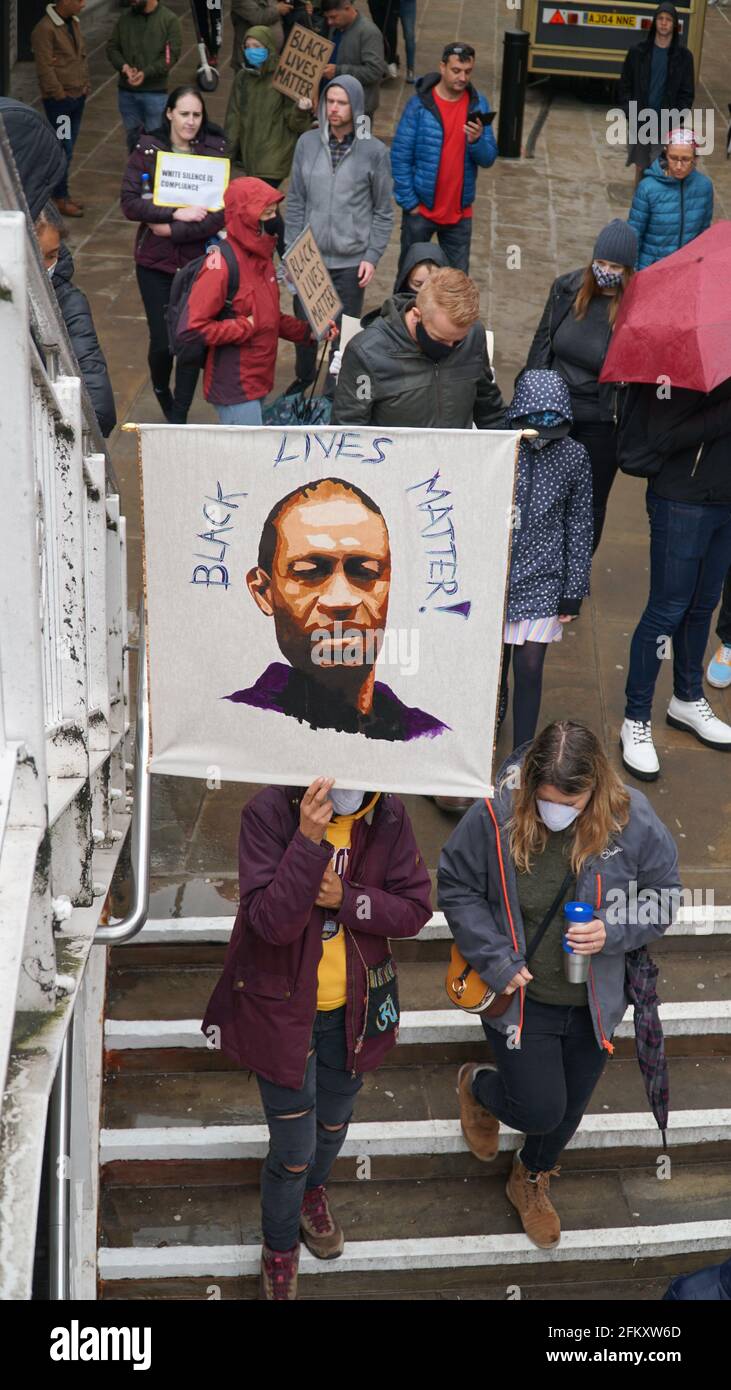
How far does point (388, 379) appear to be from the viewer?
5.61 meters

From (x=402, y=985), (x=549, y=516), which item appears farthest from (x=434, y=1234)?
(x=549, y=516)

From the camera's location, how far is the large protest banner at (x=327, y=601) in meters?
3.61

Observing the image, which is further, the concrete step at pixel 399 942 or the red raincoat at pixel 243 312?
the red raincoat at pixel 243 312

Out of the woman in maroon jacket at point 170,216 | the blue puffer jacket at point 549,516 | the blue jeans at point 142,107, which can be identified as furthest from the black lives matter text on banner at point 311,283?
the blue jeans at point 142,107

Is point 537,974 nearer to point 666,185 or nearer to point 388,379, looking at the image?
point 388,379

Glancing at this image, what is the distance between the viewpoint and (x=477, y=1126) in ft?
16.8

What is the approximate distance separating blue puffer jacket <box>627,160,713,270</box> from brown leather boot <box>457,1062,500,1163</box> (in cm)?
548

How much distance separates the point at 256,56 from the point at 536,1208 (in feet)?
23.5

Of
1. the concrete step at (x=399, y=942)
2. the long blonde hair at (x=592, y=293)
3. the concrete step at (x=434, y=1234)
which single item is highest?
the long blonde hair at (x=592, y=293)

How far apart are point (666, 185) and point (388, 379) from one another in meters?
3.93

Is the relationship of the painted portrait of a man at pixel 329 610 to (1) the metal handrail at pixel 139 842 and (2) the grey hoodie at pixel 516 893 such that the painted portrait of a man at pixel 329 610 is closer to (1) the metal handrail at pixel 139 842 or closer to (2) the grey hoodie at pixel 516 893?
(1) the metal handrail at pixel 139 842

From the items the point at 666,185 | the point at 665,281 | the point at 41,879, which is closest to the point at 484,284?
the point at 666,185

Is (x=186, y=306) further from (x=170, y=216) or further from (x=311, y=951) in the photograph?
(x=311, y=951)

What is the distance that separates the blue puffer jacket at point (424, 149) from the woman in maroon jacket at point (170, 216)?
5.99 ft
